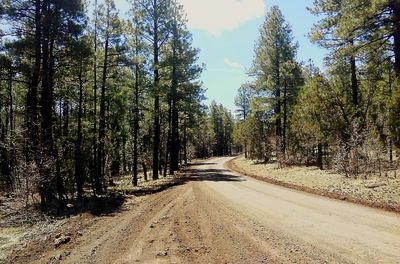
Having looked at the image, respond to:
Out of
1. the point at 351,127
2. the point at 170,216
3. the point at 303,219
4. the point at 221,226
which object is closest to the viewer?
the point at 221,226

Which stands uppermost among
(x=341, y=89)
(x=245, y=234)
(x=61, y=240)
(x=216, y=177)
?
(x=341, y=89)

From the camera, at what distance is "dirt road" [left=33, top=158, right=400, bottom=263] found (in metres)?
7.99

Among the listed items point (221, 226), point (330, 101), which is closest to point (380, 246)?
point (221, 226)

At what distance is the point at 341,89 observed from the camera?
2514cm

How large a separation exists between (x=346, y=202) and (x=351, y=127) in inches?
300

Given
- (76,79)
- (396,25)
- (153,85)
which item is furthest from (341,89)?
(76,79)

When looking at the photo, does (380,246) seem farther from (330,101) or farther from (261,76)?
(261,76)

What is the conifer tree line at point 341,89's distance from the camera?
57.4ft

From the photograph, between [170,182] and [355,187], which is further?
[170,182]

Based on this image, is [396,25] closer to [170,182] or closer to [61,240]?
[61,240]

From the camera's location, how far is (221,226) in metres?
10.7

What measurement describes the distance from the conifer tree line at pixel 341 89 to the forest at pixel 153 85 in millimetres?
79

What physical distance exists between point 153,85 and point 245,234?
748 inches

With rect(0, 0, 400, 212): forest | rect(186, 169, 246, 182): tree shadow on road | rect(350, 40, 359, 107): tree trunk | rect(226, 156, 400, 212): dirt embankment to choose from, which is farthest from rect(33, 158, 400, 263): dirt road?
rect(350, 40, 359, 107): tree trunk
